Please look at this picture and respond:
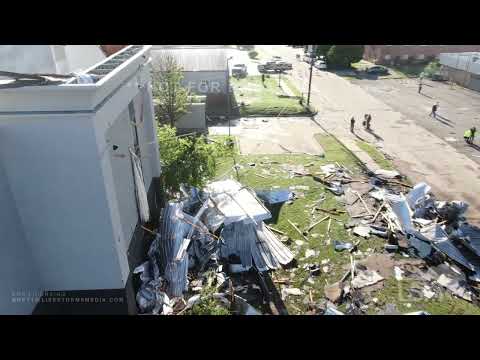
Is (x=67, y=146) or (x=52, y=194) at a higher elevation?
(x=67, y=146)

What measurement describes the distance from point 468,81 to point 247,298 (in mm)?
43243

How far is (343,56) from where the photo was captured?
168ft

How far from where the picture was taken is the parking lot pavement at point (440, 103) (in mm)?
29328

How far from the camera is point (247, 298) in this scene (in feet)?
43.0

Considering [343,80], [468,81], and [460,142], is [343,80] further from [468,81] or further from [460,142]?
[460,142]

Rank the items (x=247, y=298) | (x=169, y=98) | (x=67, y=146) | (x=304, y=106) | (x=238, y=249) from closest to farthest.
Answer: (x=67, y=146)
(x=247, y=298)
(x=238, y=249)
(x=169, y=98)
(x=304, y=106)

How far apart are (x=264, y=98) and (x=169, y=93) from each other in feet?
48.5

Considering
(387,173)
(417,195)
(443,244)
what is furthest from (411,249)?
(387,173)

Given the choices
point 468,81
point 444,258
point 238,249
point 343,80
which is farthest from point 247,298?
point 468,81

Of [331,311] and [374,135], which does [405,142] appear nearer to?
[374,135]

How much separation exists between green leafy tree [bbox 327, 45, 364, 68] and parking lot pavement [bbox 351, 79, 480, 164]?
678 centimetres

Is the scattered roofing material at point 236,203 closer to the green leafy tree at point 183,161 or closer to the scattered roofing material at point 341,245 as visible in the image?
the green leafy tree at point 183,161

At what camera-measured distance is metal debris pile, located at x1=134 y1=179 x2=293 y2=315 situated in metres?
12.1

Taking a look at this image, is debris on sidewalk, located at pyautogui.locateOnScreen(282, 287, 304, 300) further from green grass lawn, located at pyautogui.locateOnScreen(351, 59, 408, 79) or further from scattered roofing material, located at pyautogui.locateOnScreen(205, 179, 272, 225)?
green grass lawn, located at pyautogui.locateOnScreen(351, 59, 408, 79)
